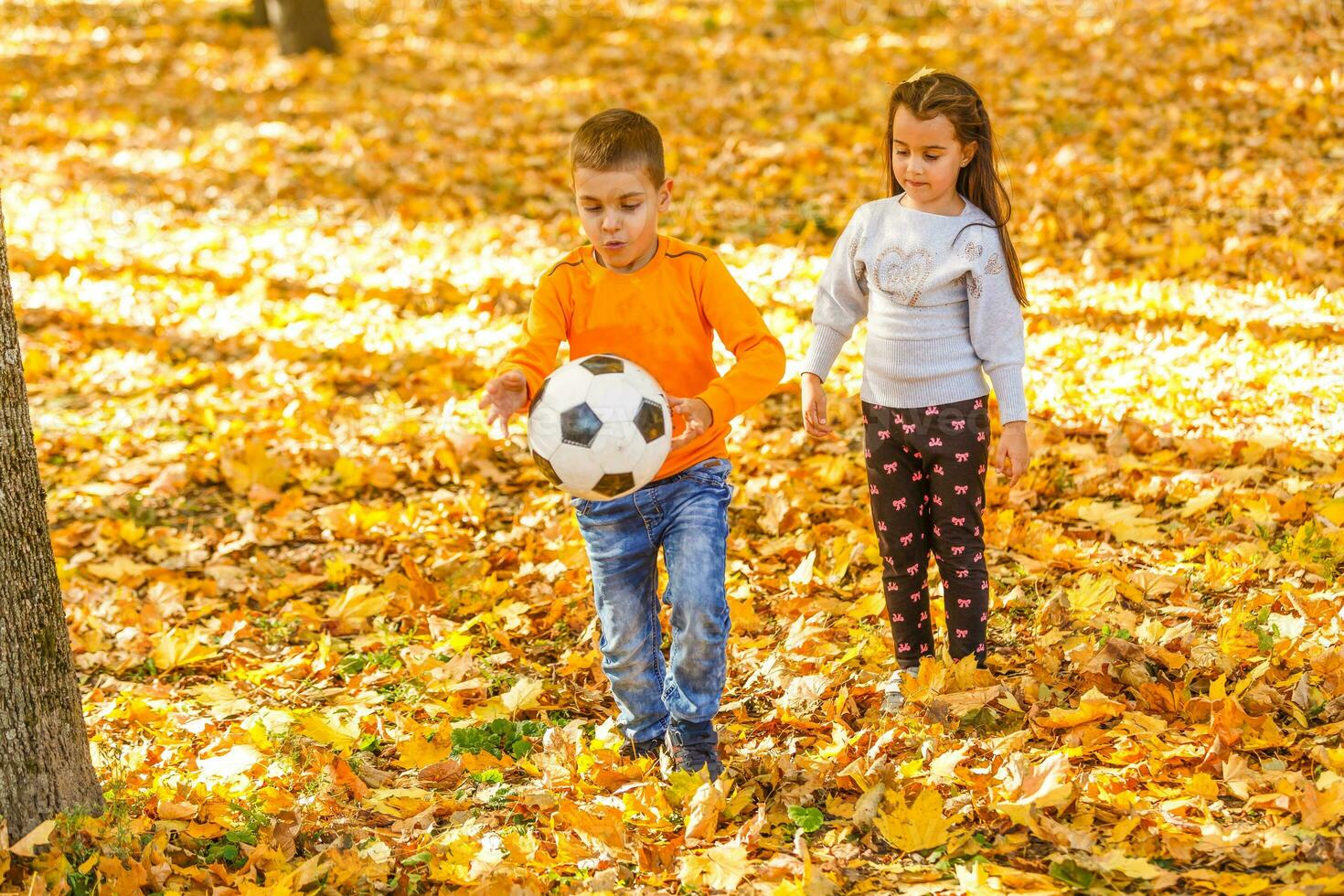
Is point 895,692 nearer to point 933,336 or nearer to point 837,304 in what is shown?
point 933,336

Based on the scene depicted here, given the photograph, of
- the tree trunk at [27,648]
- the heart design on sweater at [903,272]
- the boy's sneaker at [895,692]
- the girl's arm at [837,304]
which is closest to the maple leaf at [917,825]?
the boy's sneaker at [895,692]

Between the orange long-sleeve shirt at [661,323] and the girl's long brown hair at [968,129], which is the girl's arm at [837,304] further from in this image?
the orange long-sleeve shirt at [661,323]

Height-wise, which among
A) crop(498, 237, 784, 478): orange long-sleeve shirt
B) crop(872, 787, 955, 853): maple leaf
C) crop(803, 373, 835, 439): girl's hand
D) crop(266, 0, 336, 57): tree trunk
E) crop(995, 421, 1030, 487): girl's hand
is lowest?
crop(872, 787, 955, 853): maple leaf

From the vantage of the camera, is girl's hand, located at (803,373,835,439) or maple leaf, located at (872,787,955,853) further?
girl's hand, located at (803,373,835,439)

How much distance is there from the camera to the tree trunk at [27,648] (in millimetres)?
3271

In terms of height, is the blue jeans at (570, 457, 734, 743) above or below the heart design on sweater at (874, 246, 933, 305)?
below

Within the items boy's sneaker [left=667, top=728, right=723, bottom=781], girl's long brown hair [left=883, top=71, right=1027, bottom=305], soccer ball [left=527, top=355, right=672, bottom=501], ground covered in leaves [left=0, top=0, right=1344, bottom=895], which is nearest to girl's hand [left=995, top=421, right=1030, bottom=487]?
girl's long brown hair [left=883, top=71, right=1027, bottom=305]

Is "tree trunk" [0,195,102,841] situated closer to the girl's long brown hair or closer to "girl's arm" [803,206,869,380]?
"girl's arm" [803,206,869,380]

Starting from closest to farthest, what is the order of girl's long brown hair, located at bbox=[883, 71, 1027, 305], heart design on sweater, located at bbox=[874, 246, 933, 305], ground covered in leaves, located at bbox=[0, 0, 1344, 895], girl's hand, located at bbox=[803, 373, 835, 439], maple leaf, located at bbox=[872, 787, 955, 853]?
maple leaf, located at bbox=[872, 787, 955, 853] < ground covered in leaves, located at bbox=[0, 0, 1344, 895] < girl's long brown hair, located at bbox=[883, 71, 1027, 305] < heart design on sweater, located at bbox=[874, 246, 933, 305] < girl's hand, located at bbox=[803, 373, 835, 439]

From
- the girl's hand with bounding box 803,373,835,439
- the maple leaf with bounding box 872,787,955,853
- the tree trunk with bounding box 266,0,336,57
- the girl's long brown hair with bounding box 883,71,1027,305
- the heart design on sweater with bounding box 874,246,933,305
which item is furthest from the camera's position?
the tree trunk with bounding box 266,0,336,57

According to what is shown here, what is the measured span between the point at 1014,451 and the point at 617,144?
1.51 metres

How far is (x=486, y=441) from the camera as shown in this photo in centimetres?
656

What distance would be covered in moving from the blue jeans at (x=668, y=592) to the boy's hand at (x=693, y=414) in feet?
0.69

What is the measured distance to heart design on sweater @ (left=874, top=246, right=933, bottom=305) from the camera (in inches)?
146
